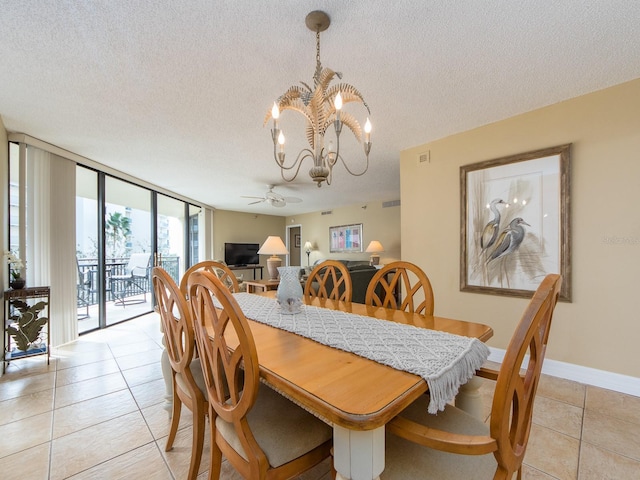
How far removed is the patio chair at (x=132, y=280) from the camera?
4.21 metres

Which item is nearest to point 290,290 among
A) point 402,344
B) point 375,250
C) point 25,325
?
point 402,344

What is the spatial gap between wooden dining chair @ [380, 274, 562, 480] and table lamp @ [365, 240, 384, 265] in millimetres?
5404

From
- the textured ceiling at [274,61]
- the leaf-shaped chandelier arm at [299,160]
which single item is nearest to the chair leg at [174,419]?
the leaf-shaped chandelier arm at [299,160]

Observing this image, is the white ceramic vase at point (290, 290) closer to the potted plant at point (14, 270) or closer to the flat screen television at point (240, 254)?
the potted plant at point (14, 270)

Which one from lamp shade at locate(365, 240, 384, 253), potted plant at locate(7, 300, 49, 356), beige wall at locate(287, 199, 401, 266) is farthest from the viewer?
beige wall at locate(287, 199, 401, 266)

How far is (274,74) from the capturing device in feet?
6.17

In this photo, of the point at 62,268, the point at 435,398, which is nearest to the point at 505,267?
the point at 435,398

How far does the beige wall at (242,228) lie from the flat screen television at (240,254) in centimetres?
13

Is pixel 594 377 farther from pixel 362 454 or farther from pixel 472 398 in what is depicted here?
pixel 362 454

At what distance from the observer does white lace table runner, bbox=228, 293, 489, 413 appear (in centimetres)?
85

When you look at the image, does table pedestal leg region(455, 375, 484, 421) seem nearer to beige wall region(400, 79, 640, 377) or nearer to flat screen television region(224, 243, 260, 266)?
beige wall region(400, 79, 640, 377)

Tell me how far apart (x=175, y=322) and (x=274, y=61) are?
64.1 inches

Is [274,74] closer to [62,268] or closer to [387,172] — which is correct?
[387,172]

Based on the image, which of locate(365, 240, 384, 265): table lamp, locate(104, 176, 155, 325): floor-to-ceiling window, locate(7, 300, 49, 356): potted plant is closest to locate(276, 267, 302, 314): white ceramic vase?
locate(7, 300, 49, 356): potted plant
